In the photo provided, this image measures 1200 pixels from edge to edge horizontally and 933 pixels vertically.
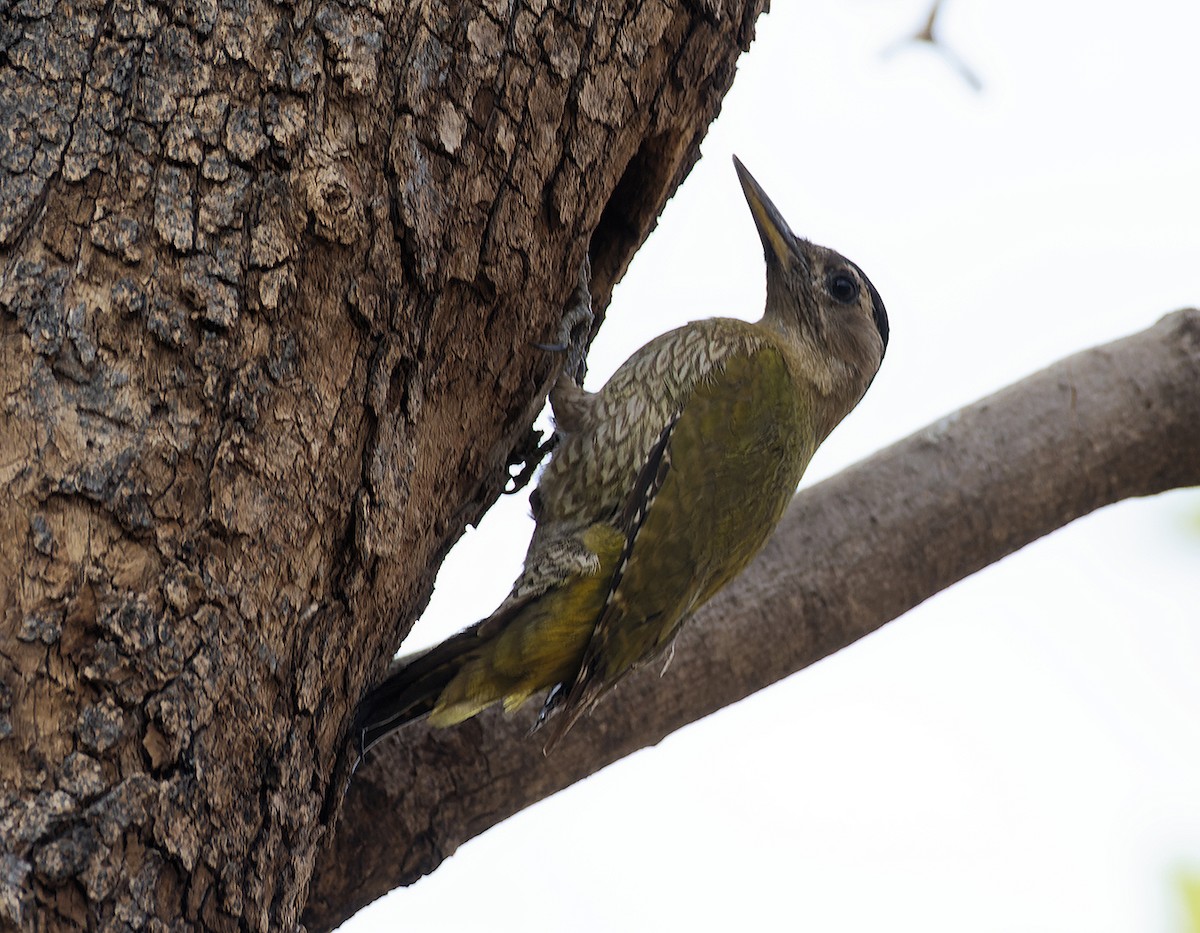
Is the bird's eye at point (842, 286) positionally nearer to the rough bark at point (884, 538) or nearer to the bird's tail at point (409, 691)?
the rough bark at point (884, 538)

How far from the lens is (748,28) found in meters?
2.72

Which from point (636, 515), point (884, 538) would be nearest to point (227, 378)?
point (636, 515)

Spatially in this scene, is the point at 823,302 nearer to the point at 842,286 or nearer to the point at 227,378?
the point at 842,286

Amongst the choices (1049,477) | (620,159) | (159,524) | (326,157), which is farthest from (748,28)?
(159,524)

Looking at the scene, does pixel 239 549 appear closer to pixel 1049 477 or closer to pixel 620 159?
pixel 620 159

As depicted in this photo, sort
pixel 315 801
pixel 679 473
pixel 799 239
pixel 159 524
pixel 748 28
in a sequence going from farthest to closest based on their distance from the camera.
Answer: pixel 799 239, pixel 679 473, pixel 748 28, pixel 315 801, pixel 159 524

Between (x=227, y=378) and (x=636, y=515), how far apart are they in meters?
1.43

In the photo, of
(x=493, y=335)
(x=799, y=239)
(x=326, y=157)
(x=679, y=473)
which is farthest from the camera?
(x=799, y=239)

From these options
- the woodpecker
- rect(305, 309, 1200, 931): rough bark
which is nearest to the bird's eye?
the woodpecker

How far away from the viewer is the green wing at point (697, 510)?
297cm

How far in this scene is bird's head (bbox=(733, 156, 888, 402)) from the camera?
Answer: 13.5 ft

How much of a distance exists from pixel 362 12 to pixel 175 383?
686 mm

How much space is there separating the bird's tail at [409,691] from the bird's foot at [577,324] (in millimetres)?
662

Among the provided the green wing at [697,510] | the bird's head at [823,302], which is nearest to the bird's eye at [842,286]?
the bird's head at [823,302]
